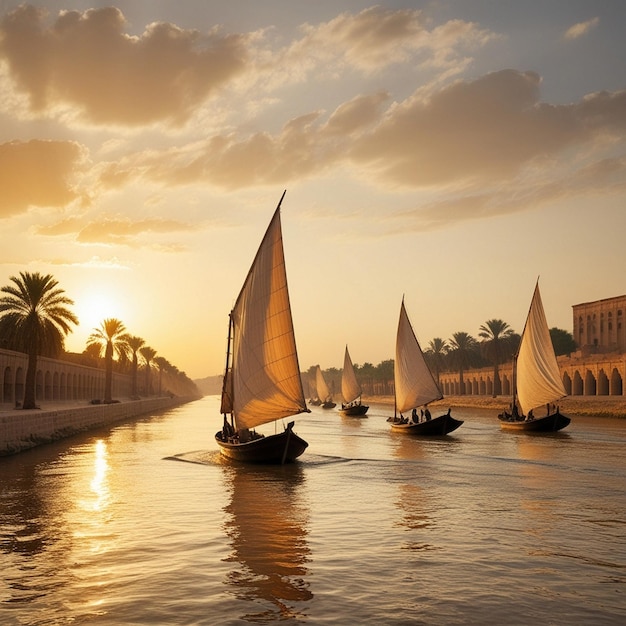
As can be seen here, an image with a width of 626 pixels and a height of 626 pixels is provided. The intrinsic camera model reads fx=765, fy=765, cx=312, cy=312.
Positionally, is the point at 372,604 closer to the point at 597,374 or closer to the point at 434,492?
the point at 434,492

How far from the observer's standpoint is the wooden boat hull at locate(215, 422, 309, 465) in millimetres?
28781

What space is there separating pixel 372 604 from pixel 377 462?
23047 millimetres

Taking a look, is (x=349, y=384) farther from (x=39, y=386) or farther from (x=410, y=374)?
(x=410, y=374)

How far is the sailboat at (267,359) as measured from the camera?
28.0 meters

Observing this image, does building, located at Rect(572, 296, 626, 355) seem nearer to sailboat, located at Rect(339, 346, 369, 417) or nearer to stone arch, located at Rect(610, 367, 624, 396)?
stone arch, located at Rect(610, 367, 624, 396)

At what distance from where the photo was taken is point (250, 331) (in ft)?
94.6

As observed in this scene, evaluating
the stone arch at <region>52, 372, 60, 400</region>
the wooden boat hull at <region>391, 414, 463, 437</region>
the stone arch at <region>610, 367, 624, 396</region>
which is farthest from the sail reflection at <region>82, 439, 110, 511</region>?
the stone arch at <region>610, 367, 624, 396</region>

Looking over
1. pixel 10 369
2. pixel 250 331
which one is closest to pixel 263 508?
pixel 250 331

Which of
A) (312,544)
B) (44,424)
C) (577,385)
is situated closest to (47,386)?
(44,424)

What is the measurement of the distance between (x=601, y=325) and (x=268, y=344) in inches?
4112

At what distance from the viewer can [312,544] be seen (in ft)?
49.4

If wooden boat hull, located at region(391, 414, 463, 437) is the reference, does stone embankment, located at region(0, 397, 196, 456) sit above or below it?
above

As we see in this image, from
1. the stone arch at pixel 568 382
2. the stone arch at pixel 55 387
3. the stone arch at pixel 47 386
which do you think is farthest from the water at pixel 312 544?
the stone arch at pixel 568 382

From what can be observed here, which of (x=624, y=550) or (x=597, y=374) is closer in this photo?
(x=624, y=550)
